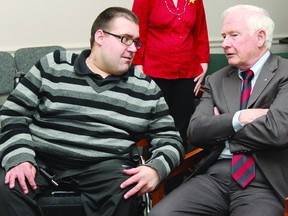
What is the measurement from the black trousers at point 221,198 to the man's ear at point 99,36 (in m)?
0.83

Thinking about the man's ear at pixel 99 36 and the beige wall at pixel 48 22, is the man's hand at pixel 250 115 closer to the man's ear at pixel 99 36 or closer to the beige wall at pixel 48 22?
the man's ear at pixel 99 36

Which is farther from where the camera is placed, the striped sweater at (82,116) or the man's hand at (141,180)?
the striped sweater at (82,116)

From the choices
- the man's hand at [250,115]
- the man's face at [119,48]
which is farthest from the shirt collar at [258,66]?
the man's face at [119,48]

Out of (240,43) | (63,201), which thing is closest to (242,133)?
(240,43)

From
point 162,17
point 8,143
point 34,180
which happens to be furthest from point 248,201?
point 162,17

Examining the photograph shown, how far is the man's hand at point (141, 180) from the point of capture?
5.56ft

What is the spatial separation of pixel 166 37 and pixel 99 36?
2.40ft

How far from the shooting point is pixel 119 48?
2012 millimetres

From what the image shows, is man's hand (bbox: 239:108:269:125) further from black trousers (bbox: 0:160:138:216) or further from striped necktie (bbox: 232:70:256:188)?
black trousers (bbox: 0:160:138:216)

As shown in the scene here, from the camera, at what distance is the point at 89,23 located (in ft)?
10.5

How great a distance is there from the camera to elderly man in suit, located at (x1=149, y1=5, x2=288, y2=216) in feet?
5.92

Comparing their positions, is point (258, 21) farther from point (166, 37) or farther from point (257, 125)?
point (166, 37)

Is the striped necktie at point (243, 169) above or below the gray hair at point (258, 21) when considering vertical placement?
below

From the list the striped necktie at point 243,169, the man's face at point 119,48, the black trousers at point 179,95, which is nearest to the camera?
the striped necktie at point 243,169
